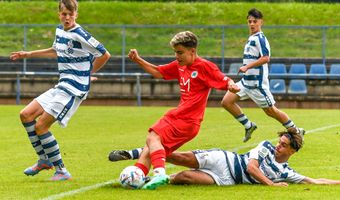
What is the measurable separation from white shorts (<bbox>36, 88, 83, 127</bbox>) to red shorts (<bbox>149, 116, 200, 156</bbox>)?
1.27 m

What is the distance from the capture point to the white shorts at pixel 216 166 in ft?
37.4

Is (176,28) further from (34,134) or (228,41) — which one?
(34,134)

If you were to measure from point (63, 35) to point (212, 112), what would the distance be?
55.6ft

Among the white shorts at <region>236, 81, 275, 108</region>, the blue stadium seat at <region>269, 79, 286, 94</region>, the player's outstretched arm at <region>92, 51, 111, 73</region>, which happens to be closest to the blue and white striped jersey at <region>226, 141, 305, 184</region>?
the player's outstretched arm at <region>92, 51, 111, 73</region>

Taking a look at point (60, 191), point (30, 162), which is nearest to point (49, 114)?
point (60, 191)

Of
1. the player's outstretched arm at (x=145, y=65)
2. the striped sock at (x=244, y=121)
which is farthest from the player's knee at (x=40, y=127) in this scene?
the striped sock at (x=244, y=121)

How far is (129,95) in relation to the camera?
35.2 metres

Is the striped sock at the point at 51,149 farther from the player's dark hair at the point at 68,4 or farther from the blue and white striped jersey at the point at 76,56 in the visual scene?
the player's dark hair at the point at 68,4

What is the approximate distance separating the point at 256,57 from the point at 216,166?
625cm

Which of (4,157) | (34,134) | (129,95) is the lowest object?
(129,95)

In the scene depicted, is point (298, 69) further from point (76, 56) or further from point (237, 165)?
point (237, 165)

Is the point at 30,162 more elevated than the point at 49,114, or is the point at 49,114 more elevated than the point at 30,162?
the point at 49,114

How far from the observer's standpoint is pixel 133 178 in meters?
10.8

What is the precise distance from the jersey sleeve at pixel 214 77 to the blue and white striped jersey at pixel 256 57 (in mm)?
5898
